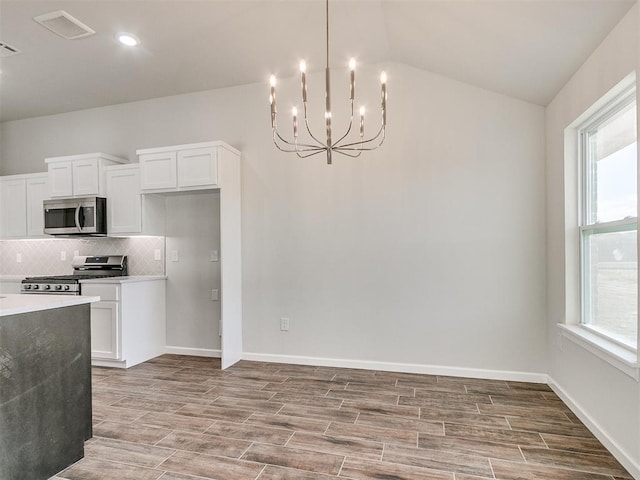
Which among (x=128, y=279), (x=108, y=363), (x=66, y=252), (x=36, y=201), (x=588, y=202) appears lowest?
(x=108, y=363)

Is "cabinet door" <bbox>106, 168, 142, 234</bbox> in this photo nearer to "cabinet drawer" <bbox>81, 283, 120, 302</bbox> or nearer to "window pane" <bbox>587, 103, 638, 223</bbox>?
"cabinet drawer" <bbox>81, 283, 120, 302</bbox>

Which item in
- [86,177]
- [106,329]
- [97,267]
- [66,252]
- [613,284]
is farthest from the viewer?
[66,252]

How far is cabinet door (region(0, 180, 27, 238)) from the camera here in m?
4.71

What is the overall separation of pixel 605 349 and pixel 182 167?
373 cm

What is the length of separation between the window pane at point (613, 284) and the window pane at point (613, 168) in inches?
5.9

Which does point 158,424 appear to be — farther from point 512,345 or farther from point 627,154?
point 627,154

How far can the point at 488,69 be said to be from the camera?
123 inches

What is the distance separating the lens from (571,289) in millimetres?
2908

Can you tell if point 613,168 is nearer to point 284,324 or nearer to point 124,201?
point 284,324

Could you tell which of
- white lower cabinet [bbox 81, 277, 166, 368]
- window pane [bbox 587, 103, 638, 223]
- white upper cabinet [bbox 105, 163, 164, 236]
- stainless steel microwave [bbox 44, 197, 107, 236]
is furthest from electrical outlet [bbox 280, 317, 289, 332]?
window pane [bbox 587, 103, 638, 223]

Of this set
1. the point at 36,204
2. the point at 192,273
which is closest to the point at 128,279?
the point at 192,273

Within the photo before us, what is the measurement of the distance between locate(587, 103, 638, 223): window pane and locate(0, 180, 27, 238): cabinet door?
233 inches

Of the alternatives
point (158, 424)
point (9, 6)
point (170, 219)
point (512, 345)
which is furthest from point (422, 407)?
point (9, 6)

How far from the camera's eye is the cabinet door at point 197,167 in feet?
12.3
